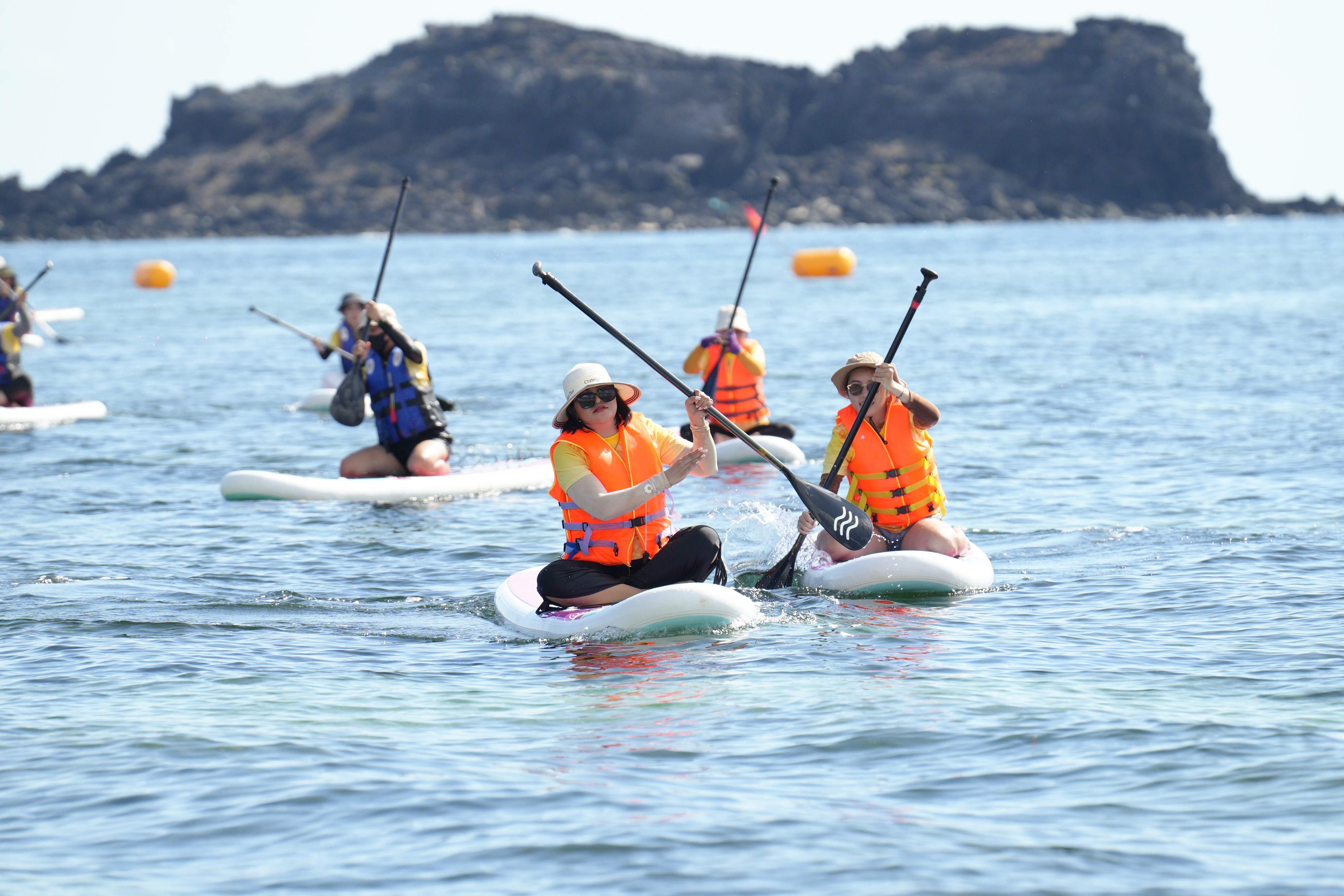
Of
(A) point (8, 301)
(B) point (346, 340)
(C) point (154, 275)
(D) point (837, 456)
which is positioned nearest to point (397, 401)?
(B) point (346, 340)

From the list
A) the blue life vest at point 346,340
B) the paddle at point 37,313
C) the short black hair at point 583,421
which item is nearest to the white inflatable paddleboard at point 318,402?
the blue life vest at point 346,340

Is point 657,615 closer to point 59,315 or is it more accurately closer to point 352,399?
point 352,399

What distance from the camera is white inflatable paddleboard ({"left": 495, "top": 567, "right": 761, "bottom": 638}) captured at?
7766 mm

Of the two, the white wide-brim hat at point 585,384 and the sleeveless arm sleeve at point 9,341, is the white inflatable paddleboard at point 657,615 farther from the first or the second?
the sleeveless arm sleeve at point 9,341

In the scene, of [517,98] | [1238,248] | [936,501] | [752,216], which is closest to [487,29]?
[517,98]

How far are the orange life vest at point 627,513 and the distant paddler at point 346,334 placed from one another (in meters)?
5.48

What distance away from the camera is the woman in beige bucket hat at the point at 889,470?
8.76 m

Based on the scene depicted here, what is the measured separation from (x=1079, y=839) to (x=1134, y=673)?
2187 millimetres

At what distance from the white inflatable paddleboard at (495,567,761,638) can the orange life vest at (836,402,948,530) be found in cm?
116

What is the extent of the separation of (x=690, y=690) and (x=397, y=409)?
621cm

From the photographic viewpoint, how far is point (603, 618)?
7.89 m

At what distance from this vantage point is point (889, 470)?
8922mm

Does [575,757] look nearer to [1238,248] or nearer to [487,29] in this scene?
[1238,248]

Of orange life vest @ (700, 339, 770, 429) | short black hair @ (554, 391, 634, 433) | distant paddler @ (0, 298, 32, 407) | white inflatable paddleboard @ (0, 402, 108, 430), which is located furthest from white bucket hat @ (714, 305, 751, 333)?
white inflatable paddleboard @ (0, 402, 108, 430)
